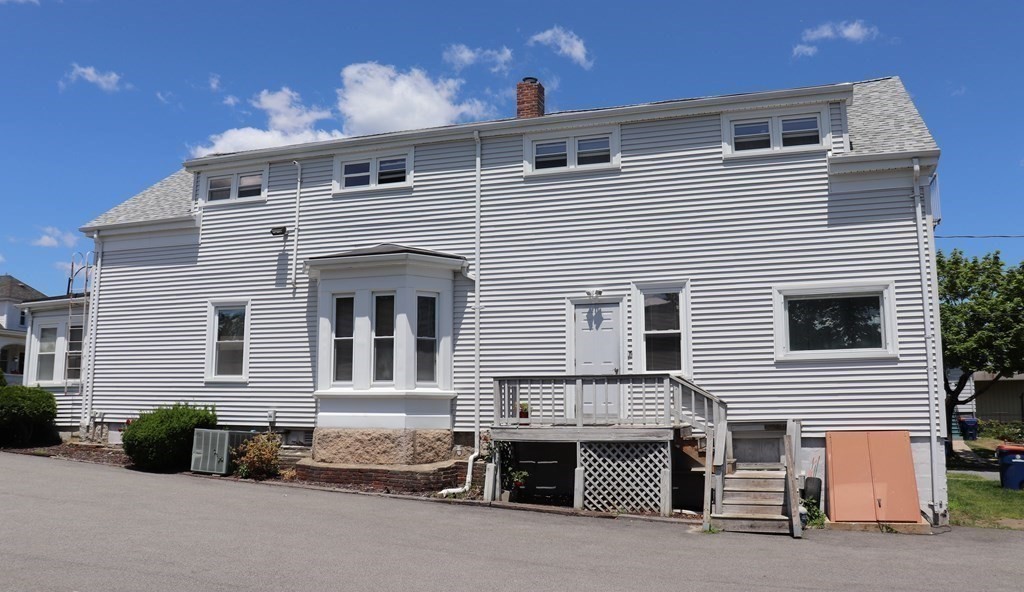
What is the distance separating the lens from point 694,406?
1385 cm

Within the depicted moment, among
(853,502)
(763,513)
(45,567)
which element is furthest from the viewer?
(853,502)

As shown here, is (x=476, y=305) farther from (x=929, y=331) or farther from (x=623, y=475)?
(x=929, y=331)

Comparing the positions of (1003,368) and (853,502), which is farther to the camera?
(1003,368)

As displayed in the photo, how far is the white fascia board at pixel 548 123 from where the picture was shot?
14.9 m

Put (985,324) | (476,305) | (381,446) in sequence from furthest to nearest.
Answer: (985,324) → (476,305) → (381,446)

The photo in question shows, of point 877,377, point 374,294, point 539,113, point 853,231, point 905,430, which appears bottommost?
point 905,430

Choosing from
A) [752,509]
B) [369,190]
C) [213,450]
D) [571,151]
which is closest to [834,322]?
[752,509]

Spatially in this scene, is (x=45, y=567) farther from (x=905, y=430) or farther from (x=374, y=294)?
(x=905, y=430)

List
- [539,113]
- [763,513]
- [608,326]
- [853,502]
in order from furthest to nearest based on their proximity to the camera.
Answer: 1. [539,113]
2. [608,326]
3. [853,502]
4. [763,513]

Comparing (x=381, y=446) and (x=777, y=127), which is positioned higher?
(x=777, y=127)

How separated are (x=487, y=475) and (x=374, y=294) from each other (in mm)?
4356

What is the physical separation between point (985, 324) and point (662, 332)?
52.9ft

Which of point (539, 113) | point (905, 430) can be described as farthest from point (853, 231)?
point (539, 113)

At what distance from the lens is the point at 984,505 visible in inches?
603
